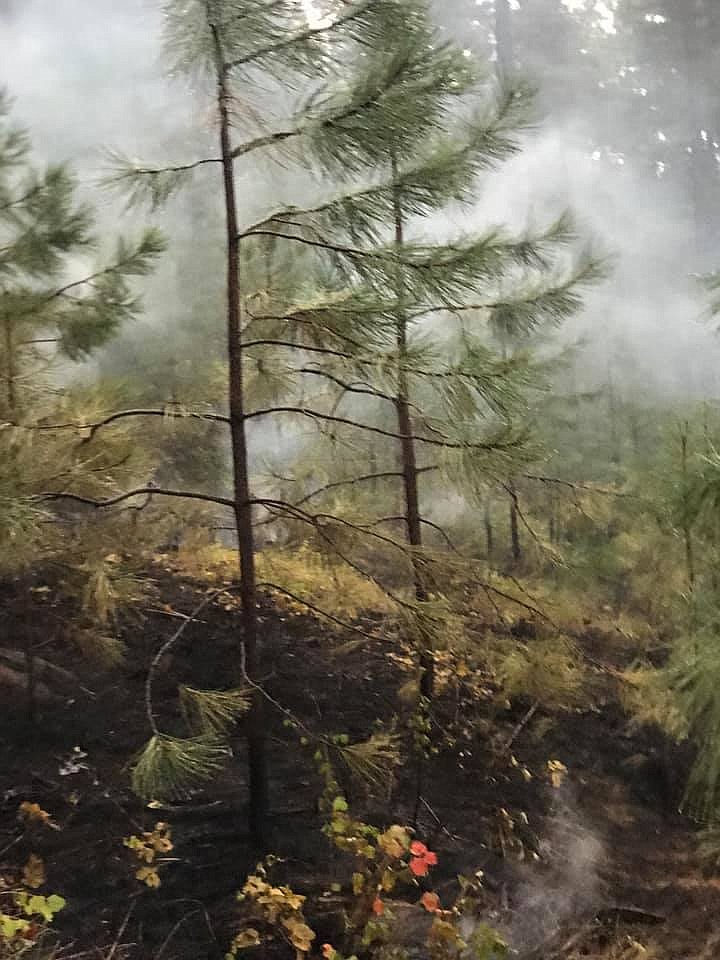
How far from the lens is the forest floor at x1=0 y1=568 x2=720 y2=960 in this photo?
7.76 feet

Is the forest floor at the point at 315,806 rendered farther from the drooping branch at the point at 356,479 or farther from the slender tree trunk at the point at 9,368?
the slender tree trunk at the point at 9,368

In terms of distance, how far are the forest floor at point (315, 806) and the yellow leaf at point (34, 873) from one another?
0.04 meters

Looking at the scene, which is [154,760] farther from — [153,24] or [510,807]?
[153,24]

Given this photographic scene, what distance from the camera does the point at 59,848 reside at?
2432 mm

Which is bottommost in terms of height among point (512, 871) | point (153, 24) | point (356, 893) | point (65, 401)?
point (512, 871)

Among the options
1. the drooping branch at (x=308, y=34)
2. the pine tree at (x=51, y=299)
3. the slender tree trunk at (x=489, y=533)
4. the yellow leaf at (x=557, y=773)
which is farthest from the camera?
the slender tree trunk at (x=489, y=533)

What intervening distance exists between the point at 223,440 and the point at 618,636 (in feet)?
7.92

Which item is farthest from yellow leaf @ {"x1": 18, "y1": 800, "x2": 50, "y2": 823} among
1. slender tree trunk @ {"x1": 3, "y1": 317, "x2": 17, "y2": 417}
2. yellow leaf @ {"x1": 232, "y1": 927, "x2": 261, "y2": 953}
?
slender tree trunk @ {"x1": 3, "y1": 317, "x2": 17, "y2": 417}

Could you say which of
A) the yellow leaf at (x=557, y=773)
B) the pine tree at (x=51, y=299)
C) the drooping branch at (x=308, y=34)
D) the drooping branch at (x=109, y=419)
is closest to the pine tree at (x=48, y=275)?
the pine tree at (x=51, y=299)

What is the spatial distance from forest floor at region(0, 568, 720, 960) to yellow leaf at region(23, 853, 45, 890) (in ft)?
0.13

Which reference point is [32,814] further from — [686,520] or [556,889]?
[686,520]

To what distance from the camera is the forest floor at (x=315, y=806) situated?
2365 millimetres

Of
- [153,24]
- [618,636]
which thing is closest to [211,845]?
[618,636]

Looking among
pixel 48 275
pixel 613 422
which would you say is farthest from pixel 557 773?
pixel 48 275
